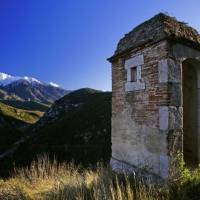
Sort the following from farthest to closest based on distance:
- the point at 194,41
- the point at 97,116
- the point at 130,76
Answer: the point at 97,116 → the point at 130,76 → the point at 194,41

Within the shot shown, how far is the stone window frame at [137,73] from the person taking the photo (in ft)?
22.4

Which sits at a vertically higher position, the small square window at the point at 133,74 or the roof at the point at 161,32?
the roof at the point at 161,32

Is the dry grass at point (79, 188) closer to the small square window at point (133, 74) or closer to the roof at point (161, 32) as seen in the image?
the small square window at point (133, 74)

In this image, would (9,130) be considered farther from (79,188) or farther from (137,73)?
(79,188)

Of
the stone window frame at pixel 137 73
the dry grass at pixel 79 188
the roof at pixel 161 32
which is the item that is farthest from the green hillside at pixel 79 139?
the roof at pixel 161 32

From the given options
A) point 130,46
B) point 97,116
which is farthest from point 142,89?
point 97,116

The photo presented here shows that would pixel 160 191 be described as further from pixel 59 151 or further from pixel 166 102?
pixel 59 151

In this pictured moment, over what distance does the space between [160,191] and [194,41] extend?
11.7 ft

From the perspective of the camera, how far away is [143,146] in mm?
6676

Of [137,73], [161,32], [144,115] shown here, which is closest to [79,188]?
[144,115]

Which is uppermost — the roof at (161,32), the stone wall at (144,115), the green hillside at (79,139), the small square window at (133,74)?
the roof at (161,32)

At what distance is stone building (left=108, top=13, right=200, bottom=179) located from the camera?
19.6 ft

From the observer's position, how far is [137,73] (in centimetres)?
695

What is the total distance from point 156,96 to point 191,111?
1.81 m
